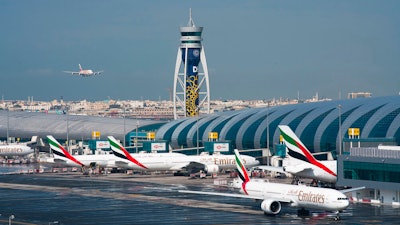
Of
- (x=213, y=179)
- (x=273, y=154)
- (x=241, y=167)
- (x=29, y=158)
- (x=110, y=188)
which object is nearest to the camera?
(x=241, y=167)

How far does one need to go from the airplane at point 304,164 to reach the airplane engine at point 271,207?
46.9 ft

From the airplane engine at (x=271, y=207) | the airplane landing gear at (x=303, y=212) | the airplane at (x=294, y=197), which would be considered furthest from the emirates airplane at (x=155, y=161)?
the airplane engine at (x=271, y=207)

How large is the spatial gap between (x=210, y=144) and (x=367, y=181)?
6666cm

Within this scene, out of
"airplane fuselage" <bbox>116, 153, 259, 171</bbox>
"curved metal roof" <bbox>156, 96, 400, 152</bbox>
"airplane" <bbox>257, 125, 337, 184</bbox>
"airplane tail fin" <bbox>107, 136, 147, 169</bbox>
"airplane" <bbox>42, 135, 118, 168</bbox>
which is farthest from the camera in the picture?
"airplane" <bbox>42, 135, 118, 168</bbox>

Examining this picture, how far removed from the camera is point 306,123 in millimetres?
147750

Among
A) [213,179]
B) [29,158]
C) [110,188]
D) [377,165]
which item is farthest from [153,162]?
[29,158]

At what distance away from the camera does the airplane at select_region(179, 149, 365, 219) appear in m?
79.0

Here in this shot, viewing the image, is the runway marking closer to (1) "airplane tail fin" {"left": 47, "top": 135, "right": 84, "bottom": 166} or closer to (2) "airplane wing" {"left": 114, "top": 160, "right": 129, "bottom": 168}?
(1) "airplane tail fin" {"left": 47, "top": 135, "right": 84, "bottom": 166}

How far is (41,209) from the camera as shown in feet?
300

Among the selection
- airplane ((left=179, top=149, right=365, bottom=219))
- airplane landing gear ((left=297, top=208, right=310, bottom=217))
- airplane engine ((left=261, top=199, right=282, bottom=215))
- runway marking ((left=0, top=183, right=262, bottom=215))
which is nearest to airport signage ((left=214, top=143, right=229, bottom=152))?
runway marking ((left=0, top=183, right=262, bottom=215))

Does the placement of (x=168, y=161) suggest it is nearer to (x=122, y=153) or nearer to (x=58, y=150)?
(x=122, y=153)

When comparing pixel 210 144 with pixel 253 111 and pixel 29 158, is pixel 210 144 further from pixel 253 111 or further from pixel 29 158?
pixel 29 158

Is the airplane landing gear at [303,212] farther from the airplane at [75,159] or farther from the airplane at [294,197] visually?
the airplane at [75,159]

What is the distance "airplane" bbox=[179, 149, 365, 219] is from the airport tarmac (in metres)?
1.00
